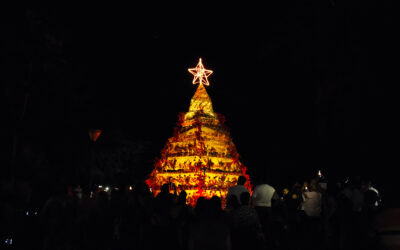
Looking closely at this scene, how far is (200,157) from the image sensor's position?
24.9 metres

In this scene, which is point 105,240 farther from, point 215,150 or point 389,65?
point 215,150

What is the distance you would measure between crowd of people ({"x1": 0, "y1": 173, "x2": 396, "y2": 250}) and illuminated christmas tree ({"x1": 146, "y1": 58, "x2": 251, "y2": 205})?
42.1 ft

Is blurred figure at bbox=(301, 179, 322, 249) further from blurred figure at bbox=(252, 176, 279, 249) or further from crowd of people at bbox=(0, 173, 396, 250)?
blurred figure at bbox=(252, 176, 279, 249)

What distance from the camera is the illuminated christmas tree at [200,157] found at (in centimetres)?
2462

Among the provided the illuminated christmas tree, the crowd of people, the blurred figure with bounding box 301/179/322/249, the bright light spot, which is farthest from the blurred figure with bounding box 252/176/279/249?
the illuminated christmas tree

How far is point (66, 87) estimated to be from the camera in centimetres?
2447

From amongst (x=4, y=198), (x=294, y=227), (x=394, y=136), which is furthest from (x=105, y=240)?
(x=394, y=136)

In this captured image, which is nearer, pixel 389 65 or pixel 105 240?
pixel 389 65

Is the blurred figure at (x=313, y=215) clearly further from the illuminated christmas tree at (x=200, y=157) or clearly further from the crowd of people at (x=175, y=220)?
the illuminated christmas tree at (x=200, y=157)

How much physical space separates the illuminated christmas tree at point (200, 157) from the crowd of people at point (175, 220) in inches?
506

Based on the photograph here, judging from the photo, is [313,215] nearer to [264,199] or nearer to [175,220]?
[264,199]

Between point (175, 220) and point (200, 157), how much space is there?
52.9ft

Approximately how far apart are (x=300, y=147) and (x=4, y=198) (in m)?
15.0

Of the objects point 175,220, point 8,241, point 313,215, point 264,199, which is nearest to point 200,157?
point 313,215
